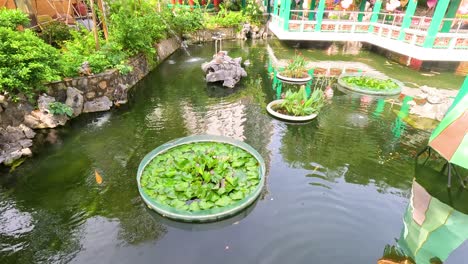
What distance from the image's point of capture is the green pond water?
456cm

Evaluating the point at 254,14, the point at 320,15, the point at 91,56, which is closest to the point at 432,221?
the point at 91,56

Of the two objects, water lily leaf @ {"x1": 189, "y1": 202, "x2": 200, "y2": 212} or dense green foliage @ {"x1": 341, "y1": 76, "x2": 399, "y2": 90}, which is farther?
dense green foliage @ {"x1": 341, "y1": 76, "x2": 399, "y2": 90}

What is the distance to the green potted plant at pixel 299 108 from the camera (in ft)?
29.1

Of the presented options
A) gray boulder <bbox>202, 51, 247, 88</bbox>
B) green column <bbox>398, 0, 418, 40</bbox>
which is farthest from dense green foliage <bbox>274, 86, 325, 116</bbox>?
green column <bbox>398, 0, 418, 40</bbox>

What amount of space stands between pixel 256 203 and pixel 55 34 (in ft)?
39.1

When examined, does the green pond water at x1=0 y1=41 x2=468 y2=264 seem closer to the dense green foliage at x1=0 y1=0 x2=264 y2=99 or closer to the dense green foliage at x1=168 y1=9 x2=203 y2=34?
the dense green foliage at x1=0 y1=0 x2=264 y2=99

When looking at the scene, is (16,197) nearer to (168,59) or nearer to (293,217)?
(293,217)

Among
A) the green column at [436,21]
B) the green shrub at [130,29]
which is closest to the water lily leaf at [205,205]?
the green shrub at [130,29]

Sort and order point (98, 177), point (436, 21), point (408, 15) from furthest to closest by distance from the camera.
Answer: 1. point (408, 15)
2. point (436, 21)
3. point (98, 177)

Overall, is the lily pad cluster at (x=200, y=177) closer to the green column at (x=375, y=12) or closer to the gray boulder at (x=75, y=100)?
the gray boulder at (x=75, y=100)

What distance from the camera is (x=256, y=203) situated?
560 cm

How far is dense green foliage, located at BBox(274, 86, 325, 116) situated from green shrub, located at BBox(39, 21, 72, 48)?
9969 mm

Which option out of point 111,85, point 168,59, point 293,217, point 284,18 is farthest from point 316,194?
point 284,18

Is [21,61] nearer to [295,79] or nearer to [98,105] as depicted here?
[98,105]
